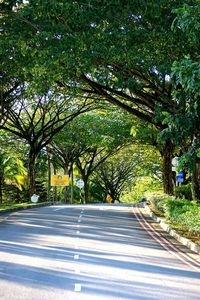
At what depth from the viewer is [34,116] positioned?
36062 mm

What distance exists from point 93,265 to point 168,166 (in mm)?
20135

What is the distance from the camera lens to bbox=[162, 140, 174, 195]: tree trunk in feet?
96.7

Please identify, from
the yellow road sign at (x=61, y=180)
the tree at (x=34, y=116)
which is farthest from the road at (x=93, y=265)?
the yellow road sign at (x=61, y=180)

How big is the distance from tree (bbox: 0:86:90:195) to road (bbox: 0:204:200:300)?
700 inches

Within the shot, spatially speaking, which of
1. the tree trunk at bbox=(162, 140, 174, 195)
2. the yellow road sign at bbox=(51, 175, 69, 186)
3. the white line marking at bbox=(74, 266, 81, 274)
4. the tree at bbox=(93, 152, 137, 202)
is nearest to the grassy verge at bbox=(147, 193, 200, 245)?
the white line marking at bbox=(74, 266, 81, 274)

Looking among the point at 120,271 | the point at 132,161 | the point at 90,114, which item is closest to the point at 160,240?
the point at 120,271

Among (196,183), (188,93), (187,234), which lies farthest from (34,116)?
(188,93)

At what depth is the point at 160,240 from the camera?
15.3 metres

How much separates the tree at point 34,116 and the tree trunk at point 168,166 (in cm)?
715

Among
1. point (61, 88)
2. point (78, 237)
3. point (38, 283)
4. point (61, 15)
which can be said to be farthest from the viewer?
point (61, 88)

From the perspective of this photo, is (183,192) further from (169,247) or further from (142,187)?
(142,187)

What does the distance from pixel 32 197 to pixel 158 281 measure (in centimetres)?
2761

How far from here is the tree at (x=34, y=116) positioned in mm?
34625

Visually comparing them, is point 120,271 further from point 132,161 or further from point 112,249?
point 132,161
